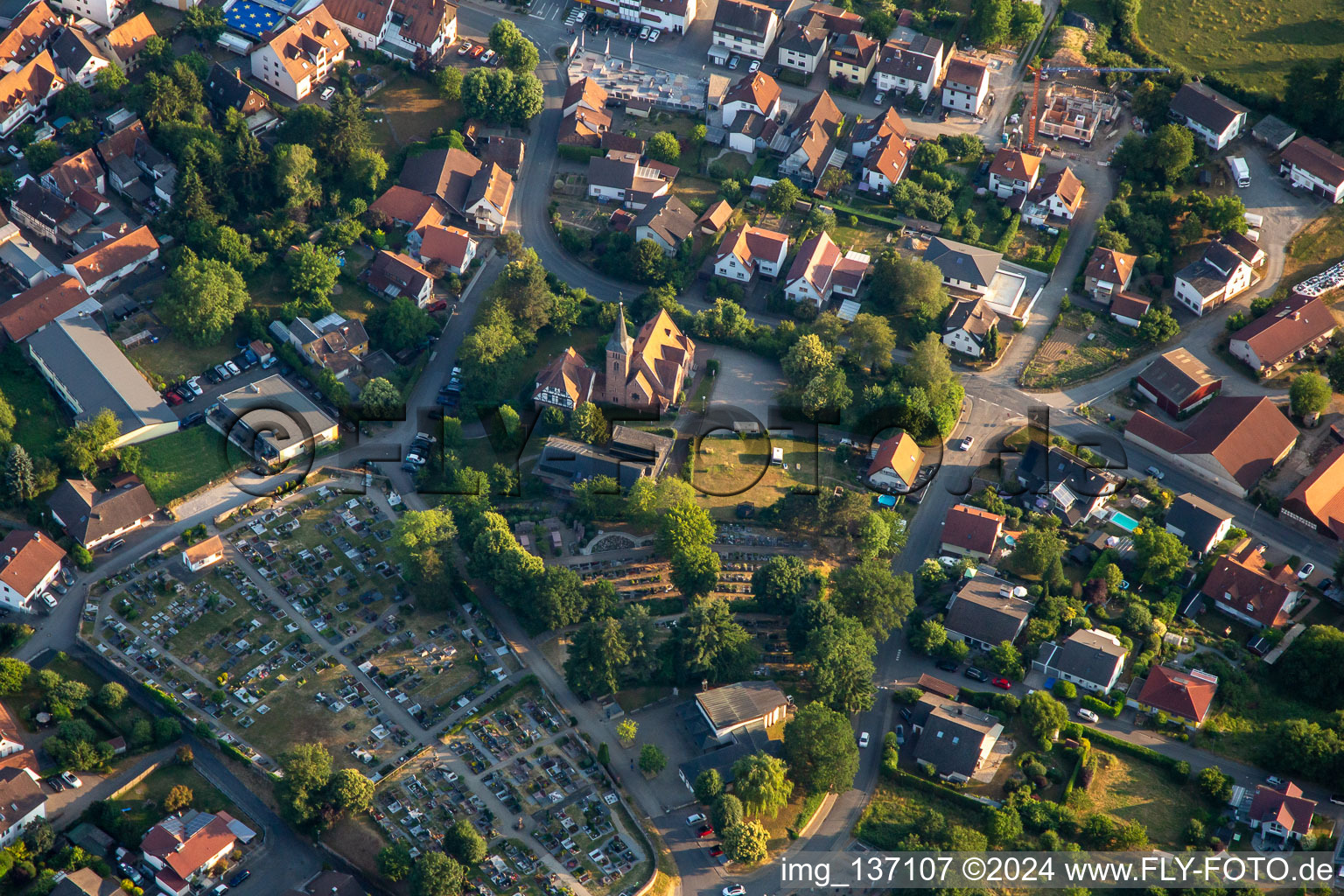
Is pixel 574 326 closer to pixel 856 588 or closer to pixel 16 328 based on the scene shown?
pixel 856 588

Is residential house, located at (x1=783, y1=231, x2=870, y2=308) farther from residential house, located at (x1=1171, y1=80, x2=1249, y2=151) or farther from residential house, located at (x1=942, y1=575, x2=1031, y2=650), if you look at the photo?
Result: residential house, located at (x1=1171, y1=80, x2=1249, y2=151)

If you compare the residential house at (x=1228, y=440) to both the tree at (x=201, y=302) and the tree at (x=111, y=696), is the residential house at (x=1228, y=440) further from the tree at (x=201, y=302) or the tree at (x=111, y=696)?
the tree at (x=111, y=696)

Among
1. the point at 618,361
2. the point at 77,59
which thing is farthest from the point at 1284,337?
the point at 77,59

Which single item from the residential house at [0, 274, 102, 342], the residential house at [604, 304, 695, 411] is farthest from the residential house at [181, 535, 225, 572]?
the residential house at [604, 304, 695, 411]

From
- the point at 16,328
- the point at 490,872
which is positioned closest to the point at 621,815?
the point at 490,872

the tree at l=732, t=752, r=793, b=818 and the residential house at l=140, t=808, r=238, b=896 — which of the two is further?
the tree at l=732, t=752, r=793, b=818

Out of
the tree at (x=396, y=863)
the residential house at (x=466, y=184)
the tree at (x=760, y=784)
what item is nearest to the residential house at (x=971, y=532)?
the tree at (x=760, y=784)
